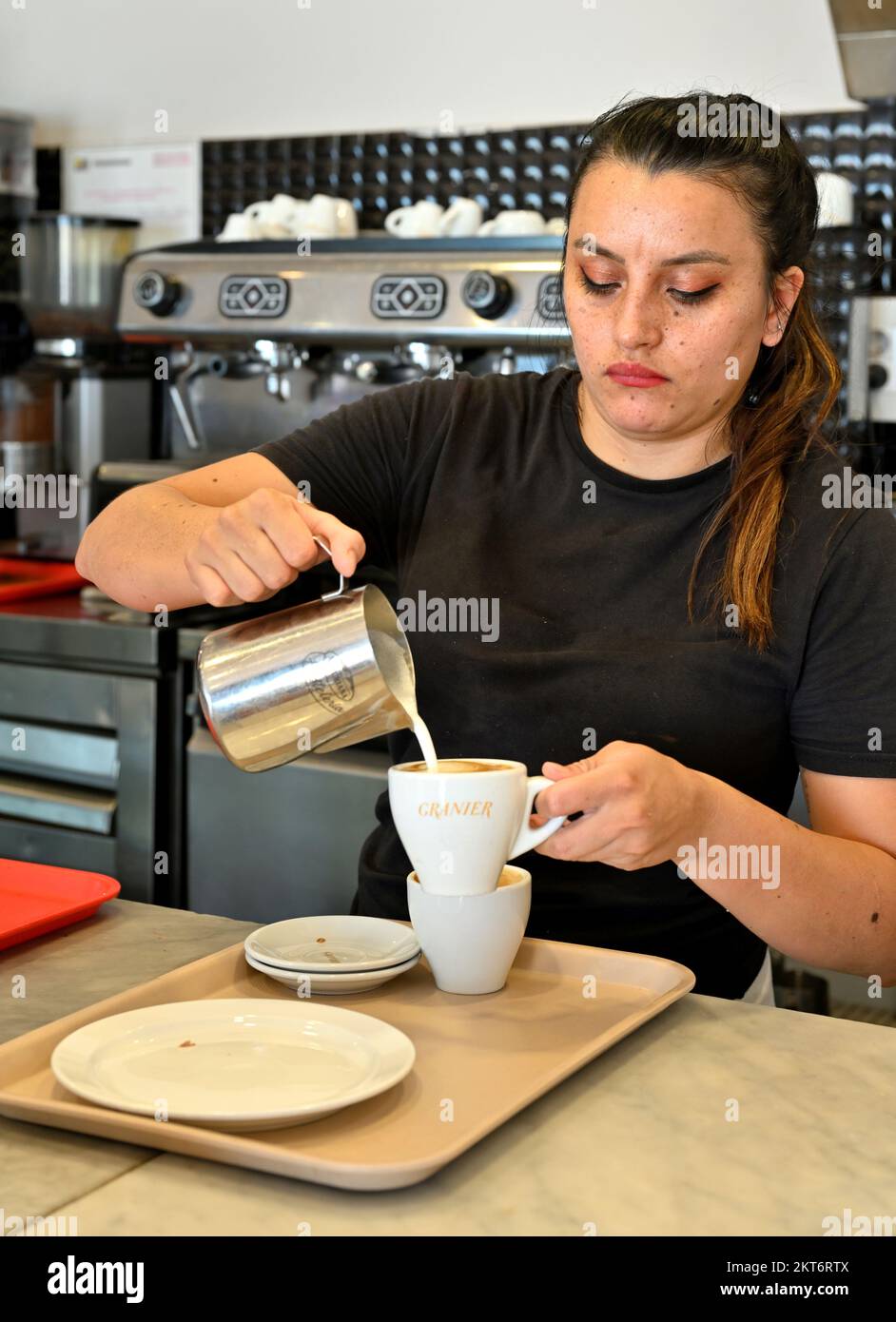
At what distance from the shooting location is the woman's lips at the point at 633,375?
131cm

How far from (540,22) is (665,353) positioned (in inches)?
65.3

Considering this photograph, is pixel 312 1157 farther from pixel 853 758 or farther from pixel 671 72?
pixel 671 72

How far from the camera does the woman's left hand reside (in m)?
0.98

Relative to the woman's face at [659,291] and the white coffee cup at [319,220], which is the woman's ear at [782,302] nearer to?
the woman's face at [659,291]

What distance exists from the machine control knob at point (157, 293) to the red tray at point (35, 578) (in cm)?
49

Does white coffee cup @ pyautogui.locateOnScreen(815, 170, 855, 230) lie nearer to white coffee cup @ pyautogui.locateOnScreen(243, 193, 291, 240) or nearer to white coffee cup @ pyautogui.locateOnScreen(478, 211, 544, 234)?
white coffee cup @ pyautogui.locateOnScreen(478, 211, 544, 234)

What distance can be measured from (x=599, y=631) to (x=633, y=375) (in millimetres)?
244

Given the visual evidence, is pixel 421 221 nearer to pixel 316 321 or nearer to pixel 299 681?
pixel 316 321

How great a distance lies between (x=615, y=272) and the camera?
1300mm

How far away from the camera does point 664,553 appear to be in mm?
1419

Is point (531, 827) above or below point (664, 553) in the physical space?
below

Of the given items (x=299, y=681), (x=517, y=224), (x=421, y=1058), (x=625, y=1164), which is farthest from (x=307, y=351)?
(x=625, y=1164)

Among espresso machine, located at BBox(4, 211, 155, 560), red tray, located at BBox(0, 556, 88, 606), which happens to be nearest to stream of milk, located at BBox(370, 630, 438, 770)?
red tray, located at BBox(0, 556, 88, 606)
